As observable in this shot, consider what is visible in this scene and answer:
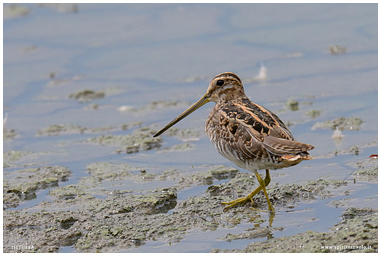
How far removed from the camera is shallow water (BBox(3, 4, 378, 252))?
717cm

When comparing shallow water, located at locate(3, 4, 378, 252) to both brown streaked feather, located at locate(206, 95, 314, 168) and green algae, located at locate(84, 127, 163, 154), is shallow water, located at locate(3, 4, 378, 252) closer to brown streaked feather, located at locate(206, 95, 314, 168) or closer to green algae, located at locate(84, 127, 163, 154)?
green algae, located at locate(84, 127, 163, 154)

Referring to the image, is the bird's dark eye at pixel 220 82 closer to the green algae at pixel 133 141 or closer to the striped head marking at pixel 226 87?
the striped head marking at pixel 226 87

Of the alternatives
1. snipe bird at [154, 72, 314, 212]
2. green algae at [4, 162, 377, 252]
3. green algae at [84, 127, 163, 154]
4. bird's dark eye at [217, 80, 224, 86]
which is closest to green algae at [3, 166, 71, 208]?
green algae at [4, 162, 377, 252]

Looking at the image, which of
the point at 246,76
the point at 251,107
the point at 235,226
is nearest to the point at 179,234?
the point at 235,226

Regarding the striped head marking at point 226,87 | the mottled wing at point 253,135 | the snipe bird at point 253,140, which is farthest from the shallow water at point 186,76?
the striped head marking at point 226,87

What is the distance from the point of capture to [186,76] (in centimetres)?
1076

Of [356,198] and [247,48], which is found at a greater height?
[247,48]

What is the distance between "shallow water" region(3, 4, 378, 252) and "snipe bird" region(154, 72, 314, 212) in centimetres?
54

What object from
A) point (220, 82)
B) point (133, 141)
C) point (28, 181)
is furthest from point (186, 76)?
point (28, 181)

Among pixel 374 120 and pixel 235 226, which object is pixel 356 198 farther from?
pixel 374 120

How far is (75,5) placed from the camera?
14.7 metres

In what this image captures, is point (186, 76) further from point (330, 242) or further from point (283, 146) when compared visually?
point (330, 242)

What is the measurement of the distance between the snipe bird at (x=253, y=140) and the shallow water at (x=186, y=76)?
54cm

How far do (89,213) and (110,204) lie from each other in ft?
0.80
